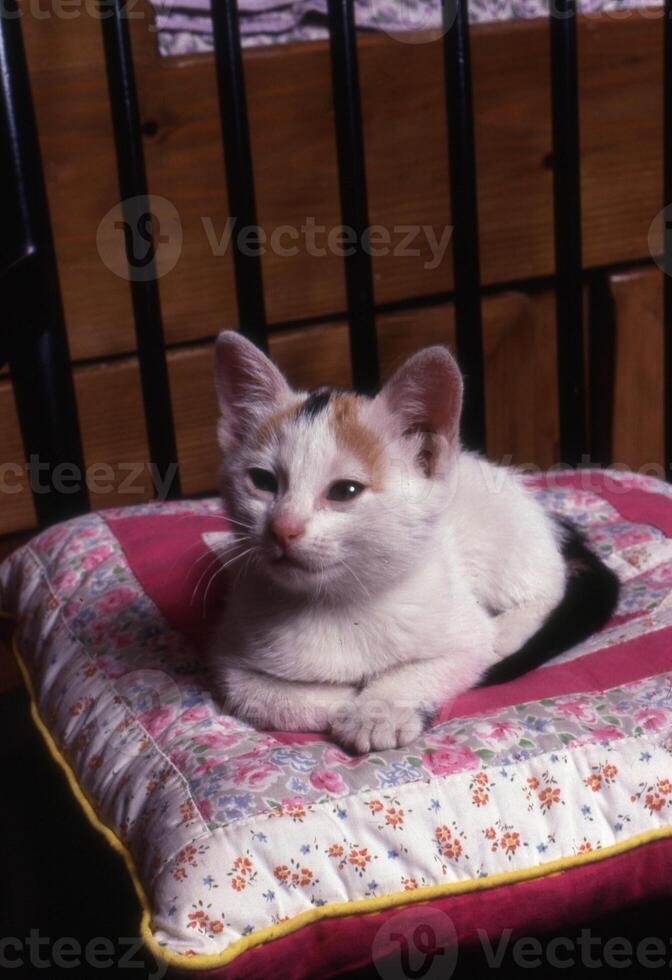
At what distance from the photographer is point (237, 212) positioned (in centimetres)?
153

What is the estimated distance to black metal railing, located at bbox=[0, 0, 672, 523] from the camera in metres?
1.43

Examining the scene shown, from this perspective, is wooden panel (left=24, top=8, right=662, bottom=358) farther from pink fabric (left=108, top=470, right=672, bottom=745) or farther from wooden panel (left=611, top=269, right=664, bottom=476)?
pink fabric (left=108, top=470, right=672, bottom=745)

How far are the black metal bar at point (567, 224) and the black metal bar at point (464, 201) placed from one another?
14 centimetres

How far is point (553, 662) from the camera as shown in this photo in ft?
3.75

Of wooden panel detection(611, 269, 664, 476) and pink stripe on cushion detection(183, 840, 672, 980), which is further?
wooden panel detection(611, 269, 664, 476)

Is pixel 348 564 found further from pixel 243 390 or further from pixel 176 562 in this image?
pixel 176 562

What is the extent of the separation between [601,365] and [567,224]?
57cm

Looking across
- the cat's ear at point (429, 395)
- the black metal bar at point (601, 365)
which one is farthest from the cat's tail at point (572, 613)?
the black metal bar at point (601, 365)

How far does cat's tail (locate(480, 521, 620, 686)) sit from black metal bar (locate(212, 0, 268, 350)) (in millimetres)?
572

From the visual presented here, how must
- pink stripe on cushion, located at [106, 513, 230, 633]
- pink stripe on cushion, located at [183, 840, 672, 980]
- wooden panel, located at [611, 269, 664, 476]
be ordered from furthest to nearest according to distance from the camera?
wooden panel, located at [611, 269, 664, 476] → pink stripe on cushion, located at [106, 513, 230, 633] → pink stripe on cushion, located at [183, 840, 672, 980]

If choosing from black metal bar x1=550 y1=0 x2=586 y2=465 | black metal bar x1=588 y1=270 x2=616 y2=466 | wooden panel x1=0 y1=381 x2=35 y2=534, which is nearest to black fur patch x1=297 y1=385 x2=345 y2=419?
black metal bar x1=550 y1=0 x2=586 y2=465

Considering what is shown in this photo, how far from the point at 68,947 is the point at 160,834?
356 millimetres

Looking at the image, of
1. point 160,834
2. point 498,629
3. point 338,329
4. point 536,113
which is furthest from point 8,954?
point 536,113

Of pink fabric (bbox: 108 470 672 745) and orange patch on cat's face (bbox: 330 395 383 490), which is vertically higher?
orange patch on cat's face (bbox: 330 395 383 490)
